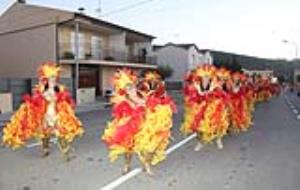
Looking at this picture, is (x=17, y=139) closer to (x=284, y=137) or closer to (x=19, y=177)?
(x=19, y=177)

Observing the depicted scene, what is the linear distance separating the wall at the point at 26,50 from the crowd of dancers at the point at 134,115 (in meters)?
28.1

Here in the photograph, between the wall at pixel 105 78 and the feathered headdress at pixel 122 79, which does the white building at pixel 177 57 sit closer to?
the wall at pixel 105 78

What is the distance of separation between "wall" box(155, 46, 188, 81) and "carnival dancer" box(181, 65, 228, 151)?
7142cm

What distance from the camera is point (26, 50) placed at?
4428cm

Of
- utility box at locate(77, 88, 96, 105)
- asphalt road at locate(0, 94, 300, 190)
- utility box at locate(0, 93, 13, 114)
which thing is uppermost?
asphalt road at locate(0, 94, 300, 190)

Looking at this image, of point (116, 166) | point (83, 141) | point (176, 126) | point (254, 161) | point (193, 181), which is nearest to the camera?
point (193, 181)

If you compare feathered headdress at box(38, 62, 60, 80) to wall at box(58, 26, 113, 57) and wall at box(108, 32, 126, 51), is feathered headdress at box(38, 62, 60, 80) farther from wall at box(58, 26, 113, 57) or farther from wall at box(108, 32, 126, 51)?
wall at box(108, 32, 126, 51)

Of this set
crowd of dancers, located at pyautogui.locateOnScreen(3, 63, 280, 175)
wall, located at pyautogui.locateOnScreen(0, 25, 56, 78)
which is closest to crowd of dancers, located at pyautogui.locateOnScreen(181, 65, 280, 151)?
crowd of dancers, located at pyautogui.locateOnScreen(3, 63, 280, 175)

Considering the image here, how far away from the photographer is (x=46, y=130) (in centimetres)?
1200

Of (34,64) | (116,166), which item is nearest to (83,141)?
(116,166)

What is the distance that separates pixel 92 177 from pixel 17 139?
105 inches

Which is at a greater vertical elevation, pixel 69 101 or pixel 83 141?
pixel 69 101

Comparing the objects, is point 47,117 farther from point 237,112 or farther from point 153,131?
point 237,112

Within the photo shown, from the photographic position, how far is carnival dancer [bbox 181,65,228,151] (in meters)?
13.1
